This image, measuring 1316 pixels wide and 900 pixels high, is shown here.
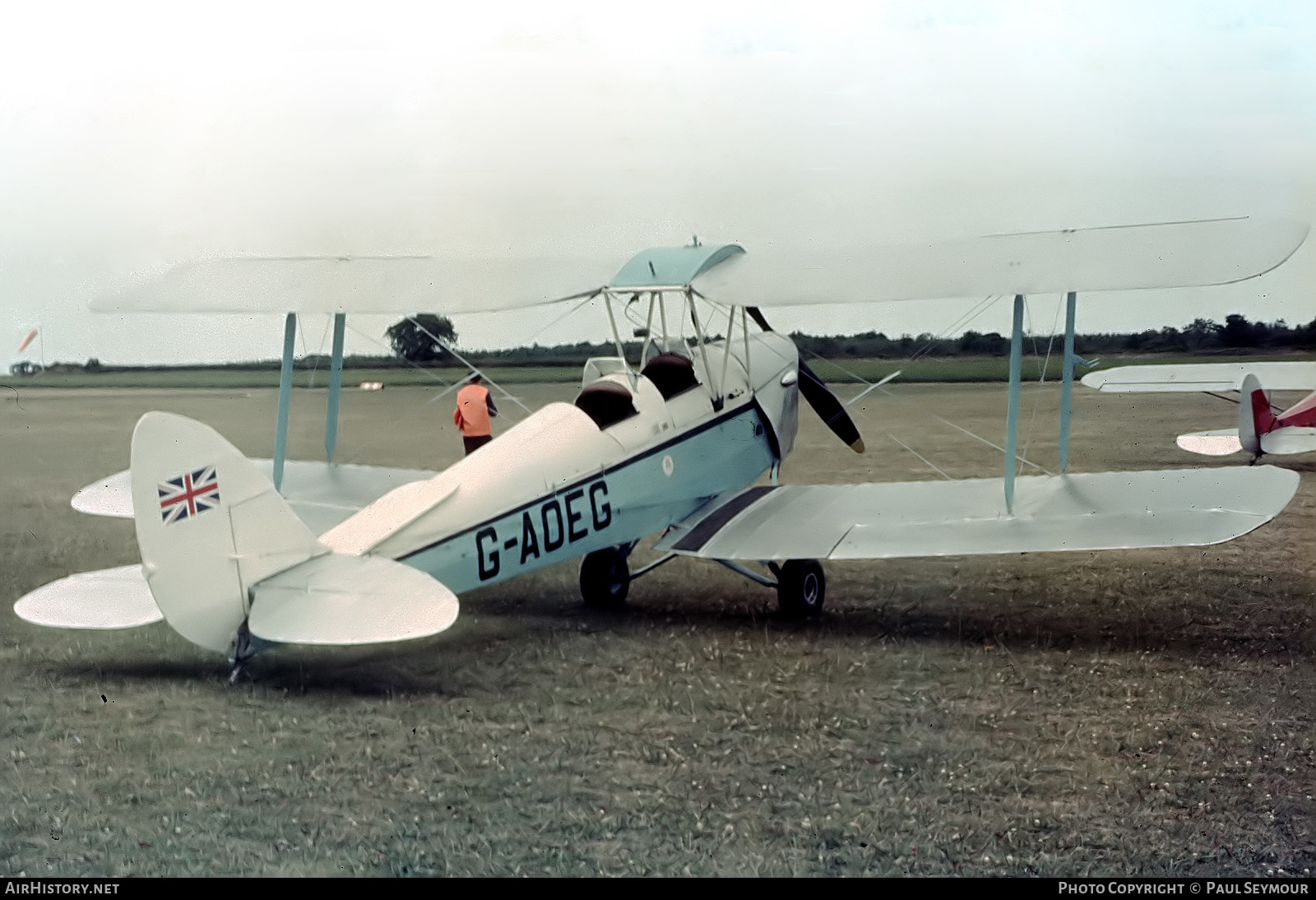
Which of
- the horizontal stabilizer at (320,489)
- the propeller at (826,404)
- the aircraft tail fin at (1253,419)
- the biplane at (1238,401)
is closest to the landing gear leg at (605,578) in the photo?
the horizontal stabilizer at (320,489)

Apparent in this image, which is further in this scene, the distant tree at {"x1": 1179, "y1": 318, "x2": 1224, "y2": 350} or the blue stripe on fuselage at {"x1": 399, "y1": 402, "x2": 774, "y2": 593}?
the distant tree at {"x1": 1179, "y1": 318, "x2": 1224, "y2": 350}

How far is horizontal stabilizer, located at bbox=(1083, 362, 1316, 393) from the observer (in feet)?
23.3

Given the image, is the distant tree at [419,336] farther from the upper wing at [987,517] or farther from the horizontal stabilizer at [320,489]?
the upper wing at [987,517]

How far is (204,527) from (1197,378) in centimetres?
725

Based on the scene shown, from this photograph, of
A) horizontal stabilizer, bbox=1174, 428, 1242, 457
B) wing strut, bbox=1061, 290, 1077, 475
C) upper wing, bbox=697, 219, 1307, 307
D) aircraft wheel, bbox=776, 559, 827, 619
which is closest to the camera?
upper wing, bbox=697, 219, 1307, 307

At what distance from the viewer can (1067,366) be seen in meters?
6.46

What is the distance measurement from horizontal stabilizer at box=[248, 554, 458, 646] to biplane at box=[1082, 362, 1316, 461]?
565 cm

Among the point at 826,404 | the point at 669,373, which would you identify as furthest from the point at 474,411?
the point at 826,404

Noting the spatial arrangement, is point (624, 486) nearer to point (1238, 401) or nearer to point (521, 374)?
point (521, 374)

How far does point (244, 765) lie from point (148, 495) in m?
1.10

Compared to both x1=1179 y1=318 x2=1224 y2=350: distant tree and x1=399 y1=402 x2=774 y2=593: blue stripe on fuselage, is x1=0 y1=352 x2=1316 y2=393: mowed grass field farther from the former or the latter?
x1=399 y1=402 x2=774 y2=593: blue stripe on fuselage

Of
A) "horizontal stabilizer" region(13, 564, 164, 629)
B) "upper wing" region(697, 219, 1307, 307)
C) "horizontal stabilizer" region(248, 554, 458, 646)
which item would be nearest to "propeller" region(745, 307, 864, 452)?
"upper wing" region(697, 219, 1307, 307)

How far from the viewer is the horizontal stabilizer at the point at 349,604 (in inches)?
182
